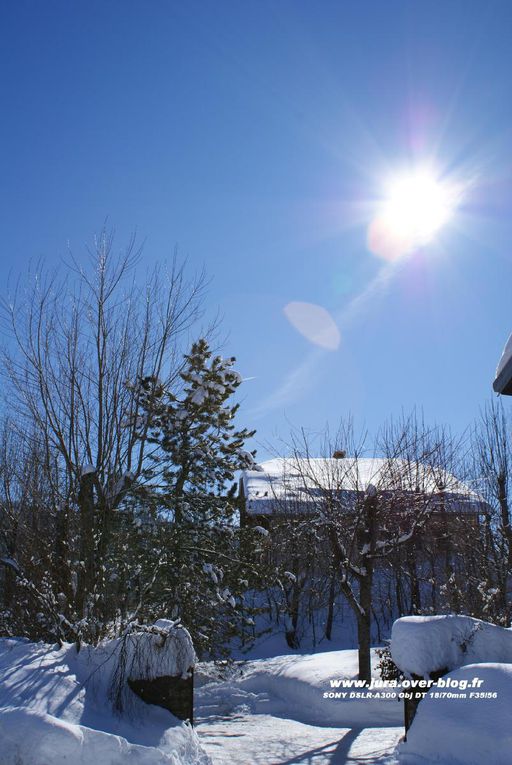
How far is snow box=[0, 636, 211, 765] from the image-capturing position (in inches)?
187

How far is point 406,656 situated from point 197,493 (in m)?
8.16

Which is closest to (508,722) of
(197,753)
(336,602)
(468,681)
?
(468,681)

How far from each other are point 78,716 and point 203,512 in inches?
327

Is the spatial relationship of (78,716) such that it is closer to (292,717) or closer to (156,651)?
(156,651)

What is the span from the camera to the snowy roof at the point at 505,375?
22.8 ft

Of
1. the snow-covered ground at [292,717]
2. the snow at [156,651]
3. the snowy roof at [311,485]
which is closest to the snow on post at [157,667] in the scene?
the snow at [156,651]

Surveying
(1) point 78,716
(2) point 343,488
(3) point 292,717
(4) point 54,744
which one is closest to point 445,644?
(1) point 78,716

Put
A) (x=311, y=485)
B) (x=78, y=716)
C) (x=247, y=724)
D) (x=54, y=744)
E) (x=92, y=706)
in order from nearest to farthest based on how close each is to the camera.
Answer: (x=54, y=744) < (x=78, y=716) < (x=92, y=706) < (x=247, y=724) < (x=311, y=485)

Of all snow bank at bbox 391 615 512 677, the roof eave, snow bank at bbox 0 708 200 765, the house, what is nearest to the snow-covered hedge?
snow bank at bbox 0 708 200 765

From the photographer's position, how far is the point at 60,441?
8977mm

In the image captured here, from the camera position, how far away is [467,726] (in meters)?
5.67

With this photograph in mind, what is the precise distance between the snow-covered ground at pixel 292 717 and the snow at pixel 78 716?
1250 mm

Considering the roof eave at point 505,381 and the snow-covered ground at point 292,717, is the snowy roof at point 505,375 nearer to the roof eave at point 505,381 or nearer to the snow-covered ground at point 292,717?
the roof eave at point 505,381

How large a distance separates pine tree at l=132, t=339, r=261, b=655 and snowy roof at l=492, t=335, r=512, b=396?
24.9 feet
